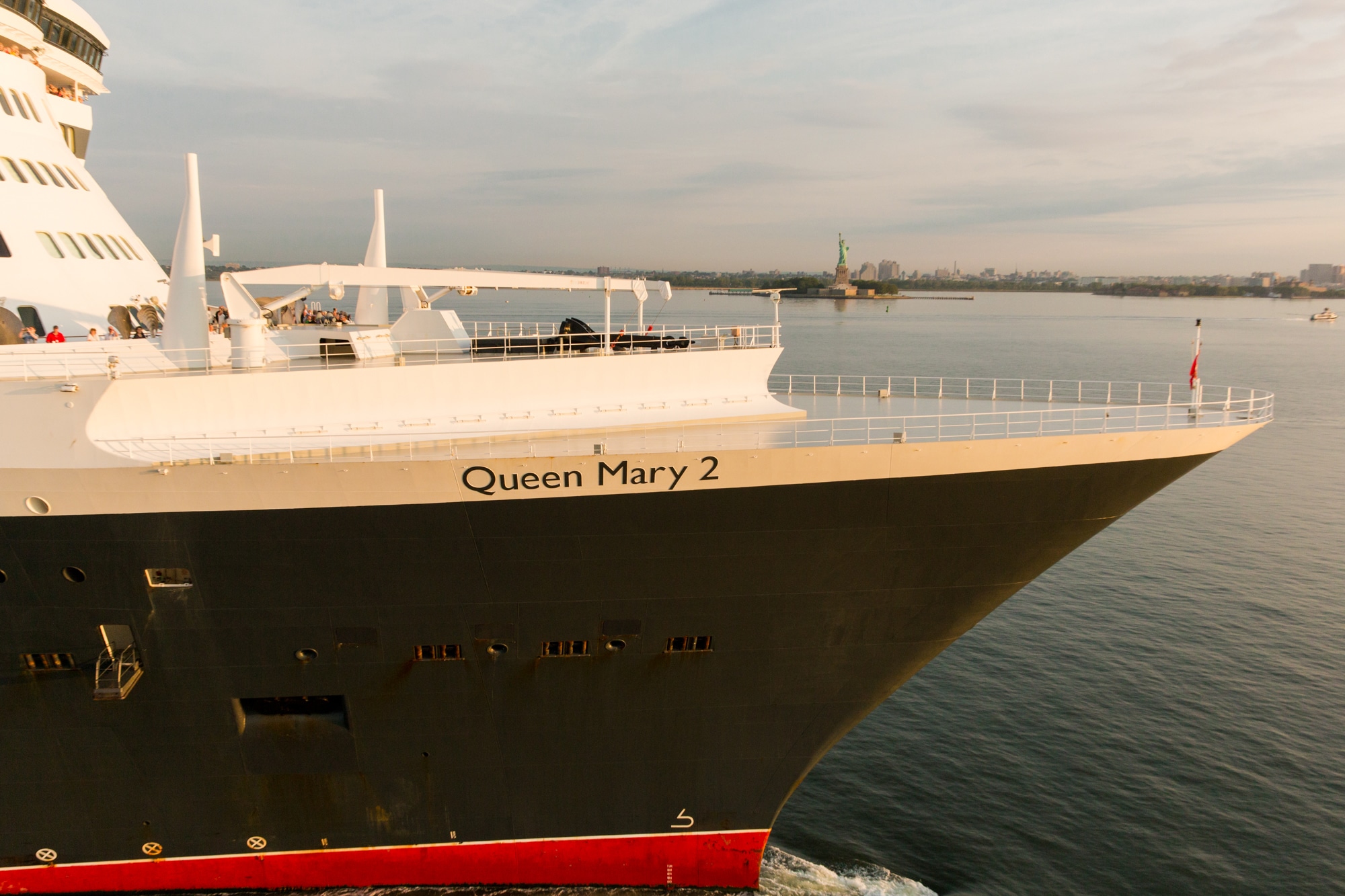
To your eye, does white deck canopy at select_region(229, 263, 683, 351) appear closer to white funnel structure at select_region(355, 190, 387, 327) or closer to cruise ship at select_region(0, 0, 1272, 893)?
cruise ship at select_region(0, 0, 1272, 893)

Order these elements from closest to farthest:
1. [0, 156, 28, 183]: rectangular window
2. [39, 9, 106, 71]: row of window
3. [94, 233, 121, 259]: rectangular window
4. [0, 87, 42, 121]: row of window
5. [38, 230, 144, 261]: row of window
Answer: [0, 156, 28, 183]: rectangular window, [38, 230, 144, 261]: row of window, [0, 87, 42, 121]: row of window, [94, 233, 121, 259]: rectangular window, [39, 9, 106, 71]: row of window

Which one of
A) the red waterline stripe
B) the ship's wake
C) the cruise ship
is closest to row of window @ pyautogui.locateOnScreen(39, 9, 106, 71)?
the cruise ship

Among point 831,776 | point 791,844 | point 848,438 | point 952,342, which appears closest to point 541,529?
point 848,438

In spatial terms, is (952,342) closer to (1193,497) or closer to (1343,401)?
(1343,401)

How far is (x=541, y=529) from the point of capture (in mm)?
10641

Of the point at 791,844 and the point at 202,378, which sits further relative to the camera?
the point at 791,844

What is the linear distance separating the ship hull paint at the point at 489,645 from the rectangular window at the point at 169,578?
0.38 ft

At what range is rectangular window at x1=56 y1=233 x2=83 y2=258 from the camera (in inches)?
597

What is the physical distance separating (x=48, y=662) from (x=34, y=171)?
9.99 m

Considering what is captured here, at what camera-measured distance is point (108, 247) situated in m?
16.5

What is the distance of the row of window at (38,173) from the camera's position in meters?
14.7

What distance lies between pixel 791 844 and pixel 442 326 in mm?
12236

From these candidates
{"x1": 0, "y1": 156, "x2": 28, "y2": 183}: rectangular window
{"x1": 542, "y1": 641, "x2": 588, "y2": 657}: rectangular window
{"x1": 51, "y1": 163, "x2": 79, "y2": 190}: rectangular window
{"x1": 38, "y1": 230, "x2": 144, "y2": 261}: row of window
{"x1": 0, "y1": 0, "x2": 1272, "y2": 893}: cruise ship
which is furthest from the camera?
{"x1": 51, "y1": 163, "x2": 79, "y2": 190}: rectangular window

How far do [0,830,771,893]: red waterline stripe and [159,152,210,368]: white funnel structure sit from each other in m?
7.71
